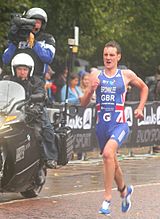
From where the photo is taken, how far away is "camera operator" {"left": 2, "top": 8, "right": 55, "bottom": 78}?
37.2 feet

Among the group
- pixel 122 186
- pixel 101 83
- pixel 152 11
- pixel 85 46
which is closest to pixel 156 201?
pixel 122 186

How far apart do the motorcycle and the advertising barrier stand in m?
4.97

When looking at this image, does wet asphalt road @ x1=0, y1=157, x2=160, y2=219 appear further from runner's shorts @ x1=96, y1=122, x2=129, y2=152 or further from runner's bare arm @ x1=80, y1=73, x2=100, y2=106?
runner's bare arm @ x1=80, y1=73, x2=100, y2=106

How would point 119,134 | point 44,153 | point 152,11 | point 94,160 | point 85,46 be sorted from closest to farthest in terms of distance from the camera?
point 119,134, point 44,153, point 94,160, point 85,46, point 152,11

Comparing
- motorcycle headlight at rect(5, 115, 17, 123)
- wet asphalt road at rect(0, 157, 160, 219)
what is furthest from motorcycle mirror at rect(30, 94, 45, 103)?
wet asphalt road at rect(0, 157, 160, 219)

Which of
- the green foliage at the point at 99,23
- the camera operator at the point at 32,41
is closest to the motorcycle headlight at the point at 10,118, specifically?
the camera operator at the point at 32,41

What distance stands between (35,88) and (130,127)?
748 cm

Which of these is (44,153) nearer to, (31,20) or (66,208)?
(66,208)

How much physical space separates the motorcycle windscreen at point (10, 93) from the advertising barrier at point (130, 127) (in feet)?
16.2

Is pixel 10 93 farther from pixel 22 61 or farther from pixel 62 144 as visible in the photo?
pixel 62 144

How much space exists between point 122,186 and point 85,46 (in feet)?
78.5

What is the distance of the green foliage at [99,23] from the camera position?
1107 inches

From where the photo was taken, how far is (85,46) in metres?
34.0

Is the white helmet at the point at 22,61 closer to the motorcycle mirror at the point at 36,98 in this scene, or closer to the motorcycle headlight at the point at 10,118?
the motorcycle mirror at the point at 36,98
